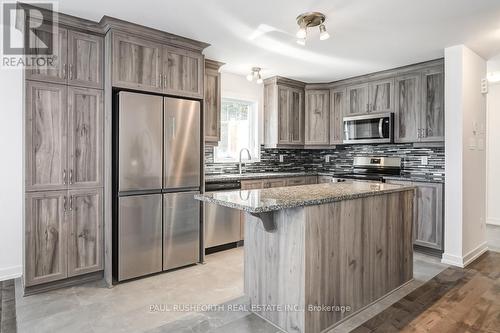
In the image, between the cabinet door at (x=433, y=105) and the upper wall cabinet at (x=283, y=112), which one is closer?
the cabinet door at (x=433, y=105)

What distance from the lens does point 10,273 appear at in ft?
9.94

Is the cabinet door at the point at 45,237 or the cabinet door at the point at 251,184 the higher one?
the cabinet door at the point at 251,184

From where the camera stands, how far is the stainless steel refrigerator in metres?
2.91

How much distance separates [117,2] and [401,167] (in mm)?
4209

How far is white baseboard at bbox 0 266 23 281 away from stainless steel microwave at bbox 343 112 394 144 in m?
4.52

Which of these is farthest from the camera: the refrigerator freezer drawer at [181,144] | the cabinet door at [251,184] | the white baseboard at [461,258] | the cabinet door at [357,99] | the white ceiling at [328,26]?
the cabinet door at [357,99]

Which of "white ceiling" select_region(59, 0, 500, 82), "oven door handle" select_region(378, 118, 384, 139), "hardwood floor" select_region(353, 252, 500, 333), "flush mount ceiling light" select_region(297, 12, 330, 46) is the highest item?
"white ceiling" select_region(59, 0, 500, 82)

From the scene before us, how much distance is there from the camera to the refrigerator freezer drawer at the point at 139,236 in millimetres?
2920

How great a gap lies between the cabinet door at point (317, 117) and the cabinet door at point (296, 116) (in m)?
0.12

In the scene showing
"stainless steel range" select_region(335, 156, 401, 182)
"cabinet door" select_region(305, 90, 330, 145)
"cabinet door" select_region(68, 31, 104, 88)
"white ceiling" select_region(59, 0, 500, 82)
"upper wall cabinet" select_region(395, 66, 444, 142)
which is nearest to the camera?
"white ceiling" select_region(59, 0, 500, 82)

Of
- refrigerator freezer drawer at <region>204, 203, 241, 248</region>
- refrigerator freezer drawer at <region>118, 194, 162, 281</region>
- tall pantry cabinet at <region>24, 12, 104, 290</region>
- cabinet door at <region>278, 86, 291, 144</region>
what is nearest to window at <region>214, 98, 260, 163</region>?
cabinet door at <region>278, 86, 291, 144</region>

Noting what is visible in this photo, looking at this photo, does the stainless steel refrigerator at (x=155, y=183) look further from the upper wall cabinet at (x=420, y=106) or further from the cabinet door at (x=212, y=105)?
the upper wall cabinet at (x=420, y=106)

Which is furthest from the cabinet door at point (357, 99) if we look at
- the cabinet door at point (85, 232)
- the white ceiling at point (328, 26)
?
the cabinet door at point (85, 232)

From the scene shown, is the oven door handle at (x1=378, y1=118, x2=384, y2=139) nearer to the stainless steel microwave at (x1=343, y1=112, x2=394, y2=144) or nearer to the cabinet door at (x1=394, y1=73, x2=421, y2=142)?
the stainless steel microwave at (x1=343, y1=112, x2=394, y2=144)
